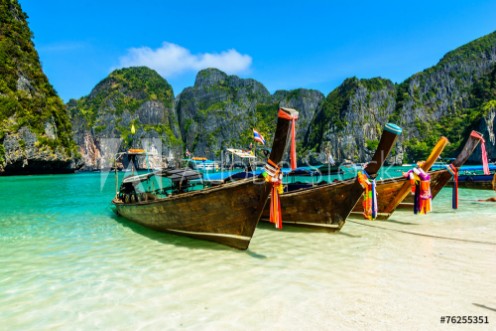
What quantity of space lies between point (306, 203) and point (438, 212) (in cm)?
796

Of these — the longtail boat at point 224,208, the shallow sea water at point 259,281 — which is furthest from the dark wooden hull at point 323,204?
the longtail boat at point 224,208

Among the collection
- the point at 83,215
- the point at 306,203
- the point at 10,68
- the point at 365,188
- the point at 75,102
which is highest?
the point at 75,102

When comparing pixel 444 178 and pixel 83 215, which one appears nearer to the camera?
pixel 444 178

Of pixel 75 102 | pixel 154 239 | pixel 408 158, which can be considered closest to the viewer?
pixel 154 239

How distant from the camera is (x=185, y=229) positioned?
8.25 metres

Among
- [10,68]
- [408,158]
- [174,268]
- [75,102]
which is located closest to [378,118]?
[408,158]

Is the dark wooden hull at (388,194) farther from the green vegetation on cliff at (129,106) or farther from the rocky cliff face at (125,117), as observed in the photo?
the green vegetation on cliff at (129,106)

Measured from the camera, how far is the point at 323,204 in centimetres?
882

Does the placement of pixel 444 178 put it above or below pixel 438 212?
above

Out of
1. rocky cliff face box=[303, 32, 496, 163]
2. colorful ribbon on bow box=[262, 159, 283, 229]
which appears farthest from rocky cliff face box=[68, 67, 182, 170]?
colorful ribbon on bow box=[262, 159, 283, 229]

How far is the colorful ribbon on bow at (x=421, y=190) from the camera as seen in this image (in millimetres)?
8117

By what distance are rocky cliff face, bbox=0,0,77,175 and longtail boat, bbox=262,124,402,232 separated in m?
63.0

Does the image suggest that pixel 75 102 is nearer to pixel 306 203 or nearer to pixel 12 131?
pixel 12 131

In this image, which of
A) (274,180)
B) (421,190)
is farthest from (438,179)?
(274,180)
